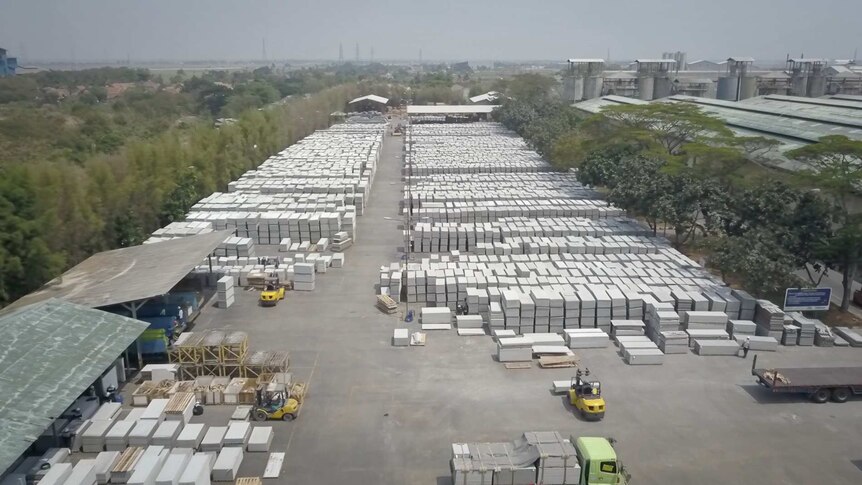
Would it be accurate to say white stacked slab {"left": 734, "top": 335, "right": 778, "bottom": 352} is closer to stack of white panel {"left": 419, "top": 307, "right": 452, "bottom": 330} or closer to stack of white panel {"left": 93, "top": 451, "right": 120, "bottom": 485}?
stack of white panel {"left": 419, "top": 307, "right": 452, "bottom": 330}

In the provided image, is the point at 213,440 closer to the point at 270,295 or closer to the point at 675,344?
the point at 270,295

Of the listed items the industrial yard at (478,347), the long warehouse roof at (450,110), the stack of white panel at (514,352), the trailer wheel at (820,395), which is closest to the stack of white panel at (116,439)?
the industrial yard at (478,347)

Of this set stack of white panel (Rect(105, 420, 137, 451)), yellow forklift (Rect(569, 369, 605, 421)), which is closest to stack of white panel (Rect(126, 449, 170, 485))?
stack of white panel (Rect(105, 420, 137, 451))

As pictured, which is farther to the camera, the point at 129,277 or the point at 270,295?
the point at 270,295

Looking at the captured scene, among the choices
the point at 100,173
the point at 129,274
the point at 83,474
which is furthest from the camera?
the point at 100,173

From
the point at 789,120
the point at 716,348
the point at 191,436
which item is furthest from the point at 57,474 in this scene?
the point at 789,120

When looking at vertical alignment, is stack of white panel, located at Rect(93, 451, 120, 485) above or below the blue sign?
below

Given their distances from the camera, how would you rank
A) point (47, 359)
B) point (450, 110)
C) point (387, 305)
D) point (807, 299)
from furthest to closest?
point (450, 110), point (387, 305), point (807, 299), point (47, 359)
